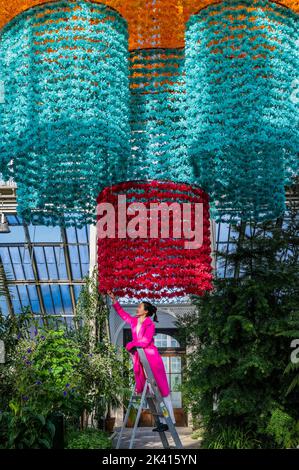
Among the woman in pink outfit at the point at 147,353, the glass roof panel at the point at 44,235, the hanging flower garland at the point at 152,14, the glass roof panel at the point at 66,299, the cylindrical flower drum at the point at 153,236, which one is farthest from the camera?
the glass roof panel at the point at 66,299

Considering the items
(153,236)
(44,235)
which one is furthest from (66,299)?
(153,236)

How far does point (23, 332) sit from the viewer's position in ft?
32.3

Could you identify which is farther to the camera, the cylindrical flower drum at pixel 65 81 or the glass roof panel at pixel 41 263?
the glass roof panel at pixel 41 263

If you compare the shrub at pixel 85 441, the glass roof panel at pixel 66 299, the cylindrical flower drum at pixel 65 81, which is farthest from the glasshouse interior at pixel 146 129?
the glass roof panel at pixel 66 299

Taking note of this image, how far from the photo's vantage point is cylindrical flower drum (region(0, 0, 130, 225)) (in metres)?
2.74

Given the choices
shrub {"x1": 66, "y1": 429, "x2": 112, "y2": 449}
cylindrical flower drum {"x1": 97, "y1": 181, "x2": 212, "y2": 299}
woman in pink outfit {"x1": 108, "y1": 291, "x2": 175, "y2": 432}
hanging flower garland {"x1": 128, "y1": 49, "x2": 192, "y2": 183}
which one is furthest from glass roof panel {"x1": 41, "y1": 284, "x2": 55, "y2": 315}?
hanging flower garland {"x1": 128, "y1": 49, "x2": 192, "y2": 183}

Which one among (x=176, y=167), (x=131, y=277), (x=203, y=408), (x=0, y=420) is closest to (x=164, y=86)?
(x=176, y=167)

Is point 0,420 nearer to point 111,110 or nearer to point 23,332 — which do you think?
point 111,110

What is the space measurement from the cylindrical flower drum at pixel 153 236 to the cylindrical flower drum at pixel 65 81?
1.65 ft

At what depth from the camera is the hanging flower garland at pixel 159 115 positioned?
3156 millimetres

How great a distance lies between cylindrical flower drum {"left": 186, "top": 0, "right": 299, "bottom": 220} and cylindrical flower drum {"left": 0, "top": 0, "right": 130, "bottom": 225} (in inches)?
14.5

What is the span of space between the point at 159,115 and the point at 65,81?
64 centimetres

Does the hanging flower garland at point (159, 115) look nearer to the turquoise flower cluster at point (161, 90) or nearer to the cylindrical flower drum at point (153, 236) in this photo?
the turquoise flower cluster at point (161, 90)

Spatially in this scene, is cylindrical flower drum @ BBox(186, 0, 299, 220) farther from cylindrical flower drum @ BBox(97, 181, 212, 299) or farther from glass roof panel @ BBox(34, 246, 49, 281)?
glass roof panel @ BBox(34, 246, 49, 281)
